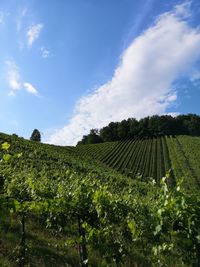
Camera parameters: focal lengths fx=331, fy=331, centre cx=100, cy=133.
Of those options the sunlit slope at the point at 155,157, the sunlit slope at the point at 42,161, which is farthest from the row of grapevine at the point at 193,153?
the sunlit slope at the point at 42,161

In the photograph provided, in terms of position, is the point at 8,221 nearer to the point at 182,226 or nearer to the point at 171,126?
the point at 182,226

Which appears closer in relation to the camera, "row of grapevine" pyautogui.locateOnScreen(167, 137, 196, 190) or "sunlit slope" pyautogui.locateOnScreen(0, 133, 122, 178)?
"sunlit slope" pyautogui.locateOnScreen(0, 133, 122, 178)

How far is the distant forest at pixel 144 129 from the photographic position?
122 m

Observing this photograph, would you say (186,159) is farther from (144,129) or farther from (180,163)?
(144,129)

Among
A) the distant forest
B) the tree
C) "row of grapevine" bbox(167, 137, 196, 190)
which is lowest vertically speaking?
"row of grapevine" bbox(167, 137, 196, 190)

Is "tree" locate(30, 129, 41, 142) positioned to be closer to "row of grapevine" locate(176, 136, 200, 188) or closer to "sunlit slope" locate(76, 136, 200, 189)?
"sunlit slope" locate(76, 136, 200, 189)

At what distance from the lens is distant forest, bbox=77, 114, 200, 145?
122 metres

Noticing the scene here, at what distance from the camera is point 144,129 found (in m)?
122

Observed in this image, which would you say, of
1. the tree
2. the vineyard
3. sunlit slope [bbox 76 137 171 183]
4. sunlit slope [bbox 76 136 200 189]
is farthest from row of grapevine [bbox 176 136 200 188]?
the tree

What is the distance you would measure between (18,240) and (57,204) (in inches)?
170

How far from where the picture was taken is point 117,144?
104 m

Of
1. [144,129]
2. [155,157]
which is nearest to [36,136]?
[144,129]

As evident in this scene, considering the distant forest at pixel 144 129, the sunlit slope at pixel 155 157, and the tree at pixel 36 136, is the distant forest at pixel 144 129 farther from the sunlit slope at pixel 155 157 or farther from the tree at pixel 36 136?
the tree at pixel 36 136

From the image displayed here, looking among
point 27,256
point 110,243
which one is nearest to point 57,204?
point 110,243
